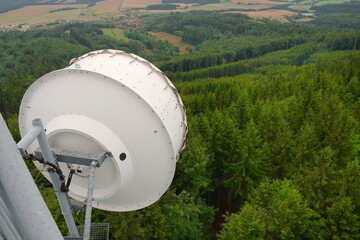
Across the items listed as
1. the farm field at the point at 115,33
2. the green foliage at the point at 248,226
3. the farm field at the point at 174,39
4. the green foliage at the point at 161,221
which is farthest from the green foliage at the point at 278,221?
the farm field at the point at 115,33

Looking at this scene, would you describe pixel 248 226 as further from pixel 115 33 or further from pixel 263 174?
pixel 115 33

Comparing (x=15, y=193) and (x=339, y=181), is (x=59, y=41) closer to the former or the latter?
(x=339, y=181)

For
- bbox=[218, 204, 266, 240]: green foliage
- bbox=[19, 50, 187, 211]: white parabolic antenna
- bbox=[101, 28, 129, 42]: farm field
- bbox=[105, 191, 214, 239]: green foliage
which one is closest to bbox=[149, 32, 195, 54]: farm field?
bbox=[101, 28, 129, 42]: farm field

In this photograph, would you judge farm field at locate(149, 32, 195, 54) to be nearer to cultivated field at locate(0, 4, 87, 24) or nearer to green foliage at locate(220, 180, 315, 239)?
cultivated field at locate(0, 4, 87, 24)

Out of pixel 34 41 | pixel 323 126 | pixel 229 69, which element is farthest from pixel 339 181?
pixel 34 41

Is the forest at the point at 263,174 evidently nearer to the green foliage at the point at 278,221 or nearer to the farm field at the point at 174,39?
the green foliage at the point at 278,221

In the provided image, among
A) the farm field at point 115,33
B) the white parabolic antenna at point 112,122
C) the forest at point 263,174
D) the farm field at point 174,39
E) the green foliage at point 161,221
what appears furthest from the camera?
the farm field at point 174,39
